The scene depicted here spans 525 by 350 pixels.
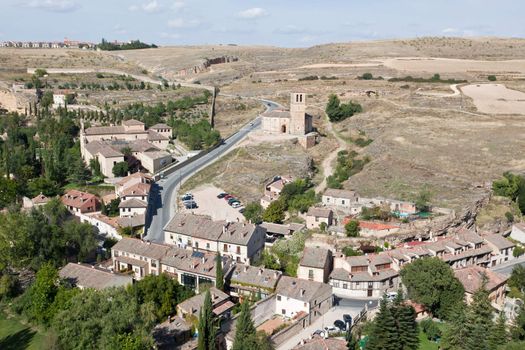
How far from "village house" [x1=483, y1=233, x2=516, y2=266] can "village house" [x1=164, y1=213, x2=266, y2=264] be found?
68.8 feet

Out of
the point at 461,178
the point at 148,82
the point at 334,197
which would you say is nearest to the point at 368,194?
the point at 334,197

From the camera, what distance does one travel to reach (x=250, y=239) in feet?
144

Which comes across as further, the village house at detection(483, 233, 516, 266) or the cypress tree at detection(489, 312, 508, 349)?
the village house at detection(483, 233, 516, 266)

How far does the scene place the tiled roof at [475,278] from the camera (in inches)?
1542

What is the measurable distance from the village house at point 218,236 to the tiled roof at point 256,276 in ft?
9.55

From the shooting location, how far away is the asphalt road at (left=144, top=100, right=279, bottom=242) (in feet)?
170

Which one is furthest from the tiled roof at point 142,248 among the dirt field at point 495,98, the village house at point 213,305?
the dirt field at point 495,98

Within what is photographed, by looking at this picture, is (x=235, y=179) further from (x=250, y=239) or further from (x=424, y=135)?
(x=424, y=135)

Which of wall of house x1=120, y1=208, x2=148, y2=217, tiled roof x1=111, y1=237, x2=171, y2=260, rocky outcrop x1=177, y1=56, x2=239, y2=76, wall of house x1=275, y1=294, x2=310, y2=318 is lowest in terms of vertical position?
wall of house x1=275, y1=294, x2=310, y2=318

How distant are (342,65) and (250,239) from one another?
103954mm

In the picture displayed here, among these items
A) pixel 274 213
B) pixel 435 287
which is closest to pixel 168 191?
pixel 274 213

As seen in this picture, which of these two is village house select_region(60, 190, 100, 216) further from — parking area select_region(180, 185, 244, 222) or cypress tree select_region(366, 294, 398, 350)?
cypress tree select_region(366, 294, 398, 350)

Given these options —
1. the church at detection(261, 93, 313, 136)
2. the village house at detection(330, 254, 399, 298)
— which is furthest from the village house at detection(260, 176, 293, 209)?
the church at detection(261, 93, 313, 136)

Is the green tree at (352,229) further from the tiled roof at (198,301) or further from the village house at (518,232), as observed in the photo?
the village house at (518,232)
